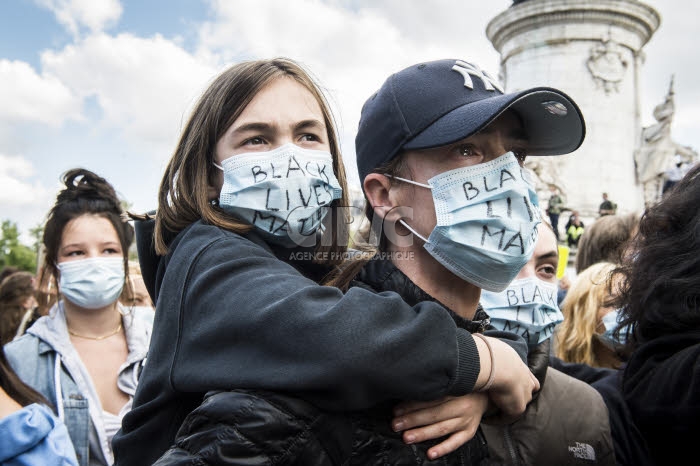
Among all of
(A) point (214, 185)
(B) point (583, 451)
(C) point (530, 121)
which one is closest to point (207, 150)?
→ (A) point (214, 185)

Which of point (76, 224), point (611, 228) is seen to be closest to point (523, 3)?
point (611, 228)

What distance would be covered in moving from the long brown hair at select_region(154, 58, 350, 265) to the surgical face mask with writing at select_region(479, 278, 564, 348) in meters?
1.09

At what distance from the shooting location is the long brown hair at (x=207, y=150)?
208 centimetres

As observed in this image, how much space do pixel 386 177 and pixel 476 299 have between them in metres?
0.49

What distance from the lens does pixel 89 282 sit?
3562mm

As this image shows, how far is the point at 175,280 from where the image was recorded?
176 centimetres

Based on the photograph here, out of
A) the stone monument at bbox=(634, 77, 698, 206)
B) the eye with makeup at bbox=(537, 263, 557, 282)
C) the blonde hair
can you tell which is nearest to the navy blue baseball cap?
the eye with makeup at bbox=(537, 263, 557, 282)

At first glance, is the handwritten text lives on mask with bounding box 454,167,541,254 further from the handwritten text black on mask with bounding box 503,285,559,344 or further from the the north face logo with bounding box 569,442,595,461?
the handwritten text black on mask with bounding box 503,285,559,344

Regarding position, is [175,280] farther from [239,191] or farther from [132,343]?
[132,343]

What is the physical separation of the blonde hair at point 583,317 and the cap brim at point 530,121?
1796 millimetres

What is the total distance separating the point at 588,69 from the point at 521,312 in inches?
569

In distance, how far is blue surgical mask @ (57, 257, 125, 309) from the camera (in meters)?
3.56

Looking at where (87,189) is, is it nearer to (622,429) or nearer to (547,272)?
(547,272)

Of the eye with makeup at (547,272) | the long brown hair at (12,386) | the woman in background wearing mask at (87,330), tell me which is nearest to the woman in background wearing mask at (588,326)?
the eye with makeup at (547,272)
